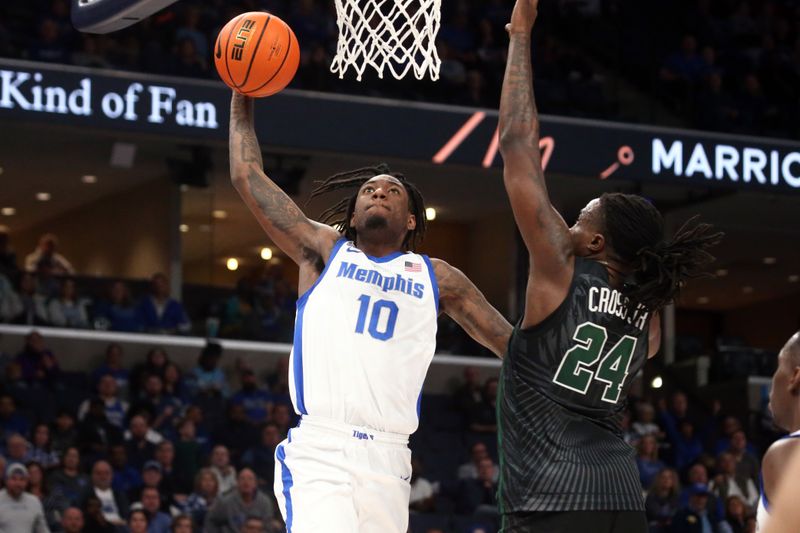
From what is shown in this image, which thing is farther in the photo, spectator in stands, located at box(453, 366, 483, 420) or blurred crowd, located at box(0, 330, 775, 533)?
spectator in stands, located at box(453, 366, 483, 420)

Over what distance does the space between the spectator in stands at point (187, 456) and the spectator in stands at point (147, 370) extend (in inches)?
44.9

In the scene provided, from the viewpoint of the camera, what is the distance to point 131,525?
10922 mm

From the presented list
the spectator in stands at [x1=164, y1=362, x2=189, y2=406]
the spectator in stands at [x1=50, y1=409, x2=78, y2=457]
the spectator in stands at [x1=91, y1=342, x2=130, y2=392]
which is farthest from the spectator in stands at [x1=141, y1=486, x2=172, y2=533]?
the spectator in stands at [x1=91, y1=342, x2=130, y2=392]

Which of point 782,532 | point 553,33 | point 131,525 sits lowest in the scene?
point 131,525

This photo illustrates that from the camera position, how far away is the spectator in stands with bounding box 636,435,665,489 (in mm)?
13531

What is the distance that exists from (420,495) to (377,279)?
8048 millimetres

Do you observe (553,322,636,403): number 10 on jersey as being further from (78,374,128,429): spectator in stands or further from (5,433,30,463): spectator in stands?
(78,374,128,429): spectator in stands

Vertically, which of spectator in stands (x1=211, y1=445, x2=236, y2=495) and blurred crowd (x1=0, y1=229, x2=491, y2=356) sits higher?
blurred crowd (x1=0, y1=229, x2=491, y2=356)

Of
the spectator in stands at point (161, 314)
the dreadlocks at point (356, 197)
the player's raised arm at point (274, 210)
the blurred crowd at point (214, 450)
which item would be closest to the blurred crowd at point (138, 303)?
the spectator in stands at point (161, 314)

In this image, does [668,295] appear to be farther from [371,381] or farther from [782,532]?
[782,532]

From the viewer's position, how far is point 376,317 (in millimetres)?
4938

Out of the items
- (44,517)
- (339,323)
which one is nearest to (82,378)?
(44,517)

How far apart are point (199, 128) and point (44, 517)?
4202mm

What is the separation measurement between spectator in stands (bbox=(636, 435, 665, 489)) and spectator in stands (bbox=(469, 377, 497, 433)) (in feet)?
5.48
